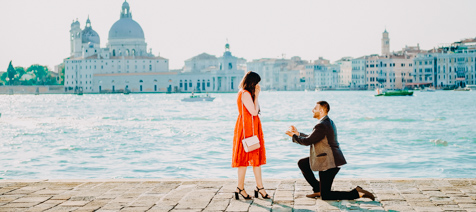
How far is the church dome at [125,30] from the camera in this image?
104125 mm

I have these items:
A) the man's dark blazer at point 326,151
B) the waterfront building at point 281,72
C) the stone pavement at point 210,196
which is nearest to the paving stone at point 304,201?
the stone pavement at point 210,196

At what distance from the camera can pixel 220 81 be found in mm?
107750

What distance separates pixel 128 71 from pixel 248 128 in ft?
341

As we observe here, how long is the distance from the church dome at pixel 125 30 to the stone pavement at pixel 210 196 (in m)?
99.9

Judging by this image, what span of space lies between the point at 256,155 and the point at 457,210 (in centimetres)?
151

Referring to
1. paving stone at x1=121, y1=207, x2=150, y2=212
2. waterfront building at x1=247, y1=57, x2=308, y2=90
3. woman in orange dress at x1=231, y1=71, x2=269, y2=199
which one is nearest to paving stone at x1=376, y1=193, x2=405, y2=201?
woman in orange dress at x1=231, y1=71, x2=269, y2=199

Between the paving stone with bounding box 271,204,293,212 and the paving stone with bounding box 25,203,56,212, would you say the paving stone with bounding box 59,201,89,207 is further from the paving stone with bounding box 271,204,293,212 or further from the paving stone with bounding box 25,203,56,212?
the paving stone with bounding box 271,204,293,212

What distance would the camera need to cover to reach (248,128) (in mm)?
5242

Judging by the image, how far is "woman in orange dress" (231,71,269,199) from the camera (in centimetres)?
523

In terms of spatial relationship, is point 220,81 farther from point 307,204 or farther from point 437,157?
point 307,204

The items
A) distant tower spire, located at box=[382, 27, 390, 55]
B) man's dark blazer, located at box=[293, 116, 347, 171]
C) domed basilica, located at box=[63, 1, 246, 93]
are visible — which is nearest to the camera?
man's dark blazer, located at box=[293, 116, 347, 171]

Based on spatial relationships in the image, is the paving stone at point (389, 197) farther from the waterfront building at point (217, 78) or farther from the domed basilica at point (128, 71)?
the domed basilica at point (128, 71)

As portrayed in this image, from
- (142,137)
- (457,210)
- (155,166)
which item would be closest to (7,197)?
(457,210)

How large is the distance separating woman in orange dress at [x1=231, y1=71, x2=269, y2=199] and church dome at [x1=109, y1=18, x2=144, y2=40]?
3963 inches
